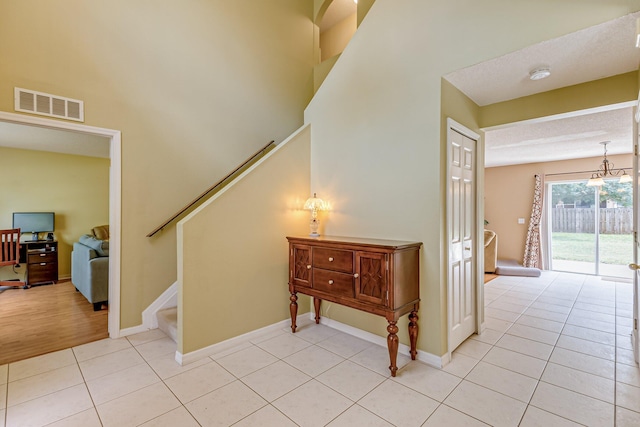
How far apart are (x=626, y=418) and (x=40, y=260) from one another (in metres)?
8.00

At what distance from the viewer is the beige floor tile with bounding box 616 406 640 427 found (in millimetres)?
1786

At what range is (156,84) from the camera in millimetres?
3367

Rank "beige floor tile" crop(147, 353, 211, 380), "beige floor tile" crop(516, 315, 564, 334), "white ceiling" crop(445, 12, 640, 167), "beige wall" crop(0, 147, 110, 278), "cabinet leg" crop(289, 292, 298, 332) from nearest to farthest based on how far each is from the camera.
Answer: "white ceiling" crop(445, 12, 640, 167)
"beige floor tile" crop(147, 353, 211, 380)
"cabinet leg" crop(289, 292, 298, 332)
"beige floor tile" crop(516, 315, 564, 334)
"beige wall" crop(0, 147, 110, 278)

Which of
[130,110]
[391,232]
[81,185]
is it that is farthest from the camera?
[81,185]

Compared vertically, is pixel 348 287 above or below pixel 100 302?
above

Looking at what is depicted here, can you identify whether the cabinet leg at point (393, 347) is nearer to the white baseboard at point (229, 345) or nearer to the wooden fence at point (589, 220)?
the white baseboard at point (229, 345)

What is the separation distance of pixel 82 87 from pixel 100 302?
280cm

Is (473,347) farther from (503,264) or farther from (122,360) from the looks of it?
(503,264)

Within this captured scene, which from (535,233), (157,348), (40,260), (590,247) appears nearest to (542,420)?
(157,348)

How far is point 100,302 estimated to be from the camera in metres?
3.96

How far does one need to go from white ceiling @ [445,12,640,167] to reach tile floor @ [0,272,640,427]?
8.19 feet

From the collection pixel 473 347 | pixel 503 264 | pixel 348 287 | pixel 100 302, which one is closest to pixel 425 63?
pixel 348 287

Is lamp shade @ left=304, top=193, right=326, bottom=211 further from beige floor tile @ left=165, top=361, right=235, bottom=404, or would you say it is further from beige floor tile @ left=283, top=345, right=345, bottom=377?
beige floor tile @ left=165, top=361, right=235, bottom=404

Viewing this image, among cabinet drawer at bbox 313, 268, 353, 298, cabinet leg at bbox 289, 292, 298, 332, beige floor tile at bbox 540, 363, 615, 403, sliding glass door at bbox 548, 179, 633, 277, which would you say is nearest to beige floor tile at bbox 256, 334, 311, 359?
cabinet leg at bbox 289, 292, 298, 332
